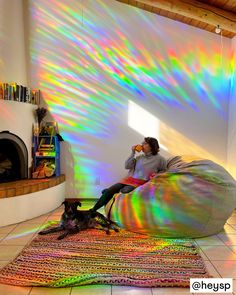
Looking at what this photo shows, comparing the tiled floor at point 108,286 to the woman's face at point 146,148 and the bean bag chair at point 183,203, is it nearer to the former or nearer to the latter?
the bean bag chair at point 183,203

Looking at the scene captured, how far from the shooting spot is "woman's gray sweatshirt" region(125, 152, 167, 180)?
3.56 metres

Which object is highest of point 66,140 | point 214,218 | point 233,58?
point 233,58

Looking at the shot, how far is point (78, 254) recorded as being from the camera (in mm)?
2559

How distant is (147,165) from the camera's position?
11.7ft

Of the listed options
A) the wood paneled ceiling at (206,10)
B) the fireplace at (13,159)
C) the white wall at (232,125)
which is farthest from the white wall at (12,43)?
the white wall at (232,125)

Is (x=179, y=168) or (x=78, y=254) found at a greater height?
(x=179, y=168)

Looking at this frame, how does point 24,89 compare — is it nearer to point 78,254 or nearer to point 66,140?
point 66,140

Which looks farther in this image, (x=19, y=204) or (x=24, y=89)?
(x=24, y=89)

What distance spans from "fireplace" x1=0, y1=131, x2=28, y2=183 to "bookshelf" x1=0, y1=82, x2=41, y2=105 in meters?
0.50

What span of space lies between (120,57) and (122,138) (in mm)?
1221

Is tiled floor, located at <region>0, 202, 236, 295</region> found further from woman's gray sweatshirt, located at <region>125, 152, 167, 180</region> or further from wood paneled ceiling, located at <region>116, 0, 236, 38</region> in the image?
wood paneled ceiling, located at <region>116, 0, 236, 38</region>

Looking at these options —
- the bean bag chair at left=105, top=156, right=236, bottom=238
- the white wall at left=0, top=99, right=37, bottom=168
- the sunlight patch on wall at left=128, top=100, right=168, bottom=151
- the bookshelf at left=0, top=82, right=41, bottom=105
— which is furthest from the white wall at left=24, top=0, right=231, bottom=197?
the bean bag chair at left=105, top=156, right=236, bottom=238

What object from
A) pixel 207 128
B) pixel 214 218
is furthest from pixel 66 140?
pixel 214 218

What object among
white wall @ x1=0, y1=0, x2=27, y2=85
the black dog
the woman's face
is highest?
white wall @ x1=0, y1=0, x2=27, y2=85
